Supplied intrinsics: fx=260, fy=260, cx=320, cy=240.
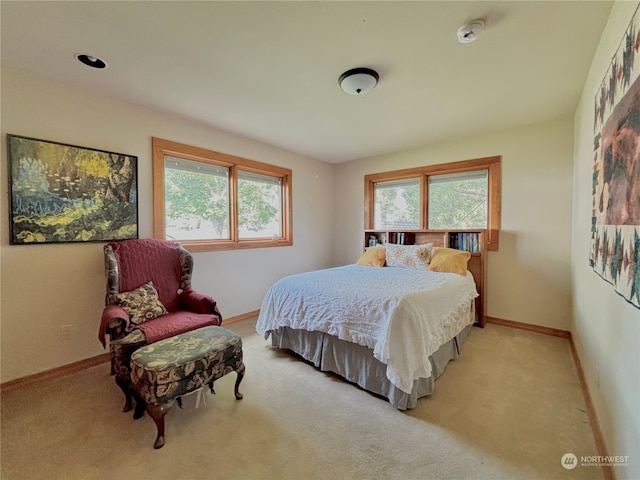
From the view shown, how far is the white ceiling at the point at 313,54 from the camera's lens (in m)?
1.47

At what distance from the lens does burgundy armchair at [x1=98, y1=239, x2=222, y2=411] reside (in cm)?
176

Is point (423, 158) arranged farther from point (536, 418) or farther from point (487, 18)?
point (536, 418)

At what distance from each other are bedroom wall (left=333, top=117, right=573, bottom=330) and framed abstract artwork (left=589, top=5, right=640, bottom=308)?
165 centimetres

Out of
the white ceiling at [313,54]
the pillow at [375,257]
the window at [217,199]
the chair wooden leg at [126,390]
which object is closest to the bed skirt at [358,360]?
the chair wooden leg at [126,390]

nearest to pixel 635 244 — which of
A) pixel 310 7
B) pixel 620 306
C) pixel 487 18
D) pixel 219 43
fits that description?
pixel 620 306

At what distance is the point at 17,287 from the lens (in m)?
2.03

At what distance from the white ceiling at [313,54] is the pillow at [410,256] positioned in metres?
1.56

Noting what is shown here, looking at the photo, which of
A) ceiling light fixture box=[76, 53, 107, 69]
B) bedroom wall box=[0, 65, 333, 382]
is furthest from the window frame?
ceiling light fixture box=[76, 53, 107, 69]

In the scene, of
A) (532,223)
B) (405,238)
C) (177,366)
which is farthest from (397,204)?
(177,366)

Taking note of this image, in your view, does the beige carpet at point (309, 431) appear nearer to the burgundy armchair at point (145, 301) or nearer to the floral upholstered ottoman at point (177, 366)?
the floral upholstered ottoman at point (177, 366)

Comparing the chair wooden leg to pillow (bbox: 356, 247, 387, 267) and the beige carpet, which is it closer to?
the beige carpet

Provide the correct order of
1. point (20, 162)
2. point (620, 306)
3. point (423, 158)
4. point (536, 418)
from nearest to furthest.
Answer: point (620, 306), point (536, 418), point (20, 162), point (423, 158)

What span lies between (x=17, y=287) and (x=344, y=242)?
4035mm

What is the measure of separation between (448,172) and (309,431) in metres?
3.60
